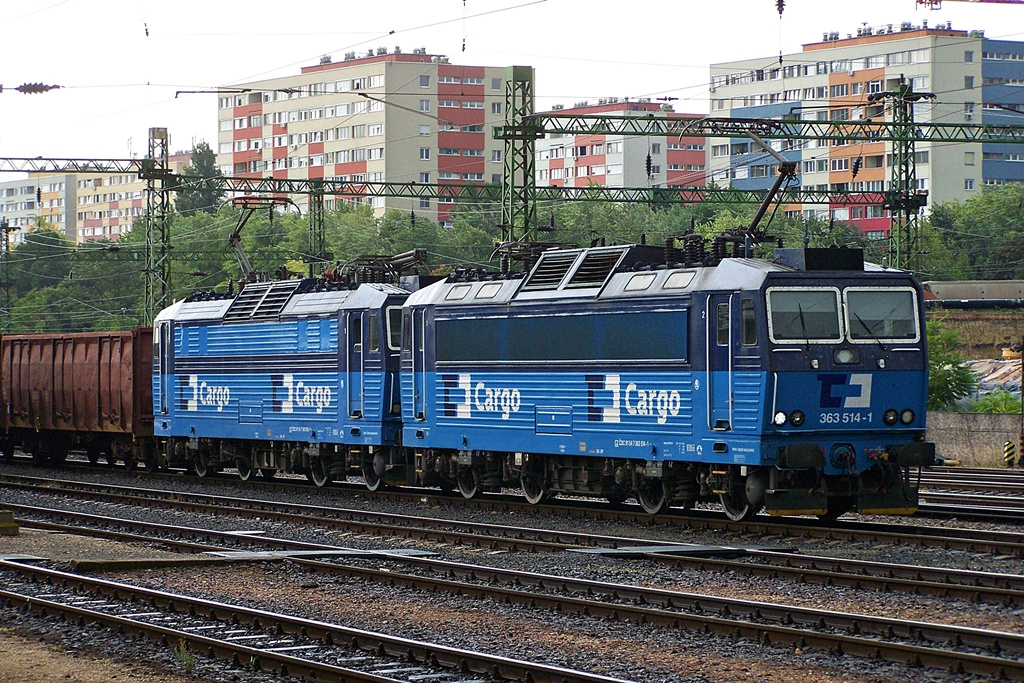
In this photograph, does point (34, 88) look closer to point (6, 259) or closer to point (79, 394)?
point (79, 394)

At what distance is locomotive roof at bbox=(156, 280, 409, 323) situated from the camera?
28.3m

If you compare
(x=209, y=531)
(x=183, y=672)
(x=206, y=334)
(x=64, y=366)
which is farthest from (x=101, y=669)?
(x=64, y=366)

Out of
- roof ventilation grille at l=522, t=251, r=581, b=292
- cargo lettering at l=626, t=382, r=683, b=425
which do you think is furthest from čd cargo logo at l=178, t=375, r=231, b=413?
cargo lettering at l=626, t=382, r=683, b=425

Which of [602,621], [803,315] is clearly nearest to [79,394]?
[803,315]

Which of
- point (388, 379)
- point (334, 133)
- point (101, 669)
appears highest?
point (334, 133)

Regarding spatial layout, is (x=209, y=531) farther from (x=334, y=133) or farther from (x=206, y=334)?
(x=334, y=133)

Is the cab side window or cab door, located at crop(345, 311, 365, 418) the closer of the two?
the cab side window

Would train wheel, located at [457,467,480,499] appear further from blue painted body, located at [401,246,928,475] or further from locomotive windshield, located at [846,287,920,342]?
locomotive windshield, located at [846,287,920,342]

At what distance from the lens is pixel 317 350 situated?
29.2 metres

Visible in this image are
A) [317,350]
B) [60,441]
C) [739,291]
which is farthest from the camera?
[60,441]

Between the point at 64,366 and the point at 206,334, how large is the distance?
8.28 meters

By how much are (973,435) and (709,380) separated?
21.2m

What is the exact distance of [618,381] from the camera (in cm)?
2212

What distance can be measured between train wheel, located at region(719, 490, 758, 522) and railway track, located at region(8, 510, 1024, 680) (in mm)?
5141
